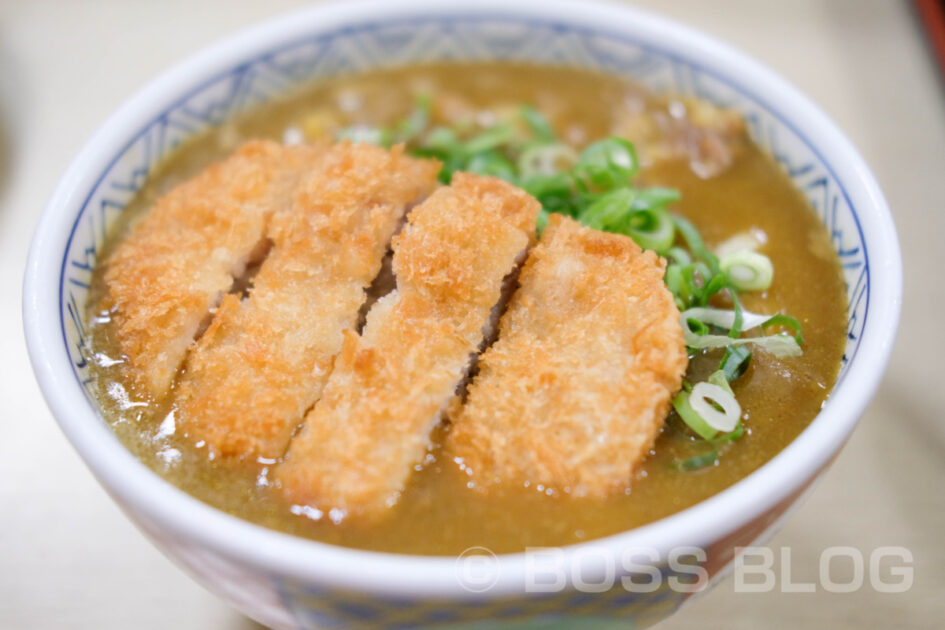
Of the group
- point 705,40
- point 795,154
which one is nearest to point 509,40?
point 705,40

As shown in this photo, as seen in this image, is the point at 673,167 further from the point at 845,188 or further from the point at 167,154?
the point at 167,154

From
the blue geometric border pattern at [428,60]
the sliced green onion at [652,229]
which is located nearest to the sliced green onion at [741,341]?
the blue geometric border pattern at [428,60]

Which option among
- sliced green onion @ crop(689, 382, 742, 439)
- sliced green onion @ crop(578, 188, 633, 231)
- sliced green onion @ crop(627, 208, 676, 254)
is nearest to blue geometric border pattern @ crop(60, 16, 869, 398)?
sliced green onion @ crop(689, 382, 742, 439)

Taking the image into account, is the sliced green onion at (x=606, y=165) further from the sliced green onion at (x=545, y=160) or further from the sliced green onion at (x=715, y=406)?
the sliced green onion at (x=715, y=406)

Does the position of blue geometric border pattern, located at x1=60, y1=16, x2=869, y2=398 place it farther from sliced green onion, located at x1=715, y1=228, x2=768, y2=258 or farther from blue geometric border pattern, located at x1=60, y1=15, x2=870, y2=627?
sliced green onion, located at x1=715, y1=228, x2=768, y2=258

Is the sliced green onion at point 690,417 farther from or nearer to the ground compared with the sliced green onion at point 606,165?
nearer to the ground

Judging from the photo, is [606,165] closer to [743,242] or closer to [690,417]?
[743,242]

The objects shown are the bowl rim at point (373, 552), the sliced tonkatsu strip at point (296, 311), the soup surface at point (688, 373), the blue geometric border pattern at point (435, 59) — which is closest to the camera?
the bowl rim at point (373, 552)
